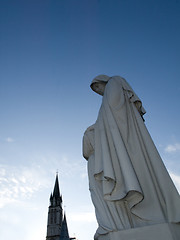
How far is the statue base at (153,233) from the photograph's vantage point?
1.95m

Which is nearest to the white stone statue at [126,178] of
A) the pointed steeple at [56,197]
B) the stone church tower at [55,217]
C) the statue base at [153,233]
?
the statue base at [153,233]

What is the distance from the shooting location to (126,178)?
7.58 ft

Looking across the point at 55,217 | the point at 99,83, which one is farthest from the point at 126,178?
the point at 55,217

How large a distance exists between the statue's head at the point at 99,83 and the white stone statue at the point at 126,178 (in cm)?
53

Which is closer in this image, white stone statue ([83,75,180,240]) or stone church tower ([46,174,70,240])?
white stone statue ([83,75,180,240])

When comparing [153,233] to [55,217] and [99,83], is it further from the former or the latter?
[55,217]

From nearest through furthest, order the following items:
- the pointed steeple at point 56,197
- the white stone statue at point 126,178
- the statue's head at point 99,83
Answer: the white stone statue at point 126,178 < the statue's head at point 99,83 < the pointed steeple at point 56,197

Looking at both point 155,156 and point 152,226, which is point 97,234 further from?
point 155,156

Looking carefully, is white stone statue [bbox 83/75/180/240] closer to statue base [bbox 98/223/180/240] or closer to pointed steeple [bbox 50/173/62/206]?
statue base [bbox 98/223/180/240]

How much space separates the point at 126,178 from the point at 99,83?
2.16 meters

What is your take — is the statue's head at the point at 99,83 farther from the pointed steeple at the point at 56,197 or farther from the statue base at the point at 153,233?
the pointed steeple at the point at 56,197

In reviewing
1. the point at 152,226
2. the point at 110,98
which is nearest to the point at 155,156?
the point at 152,226

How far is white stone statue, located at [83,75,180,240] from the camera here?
7.32ft

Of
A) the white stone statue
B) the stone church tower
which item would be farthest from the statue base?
the stone church tower
